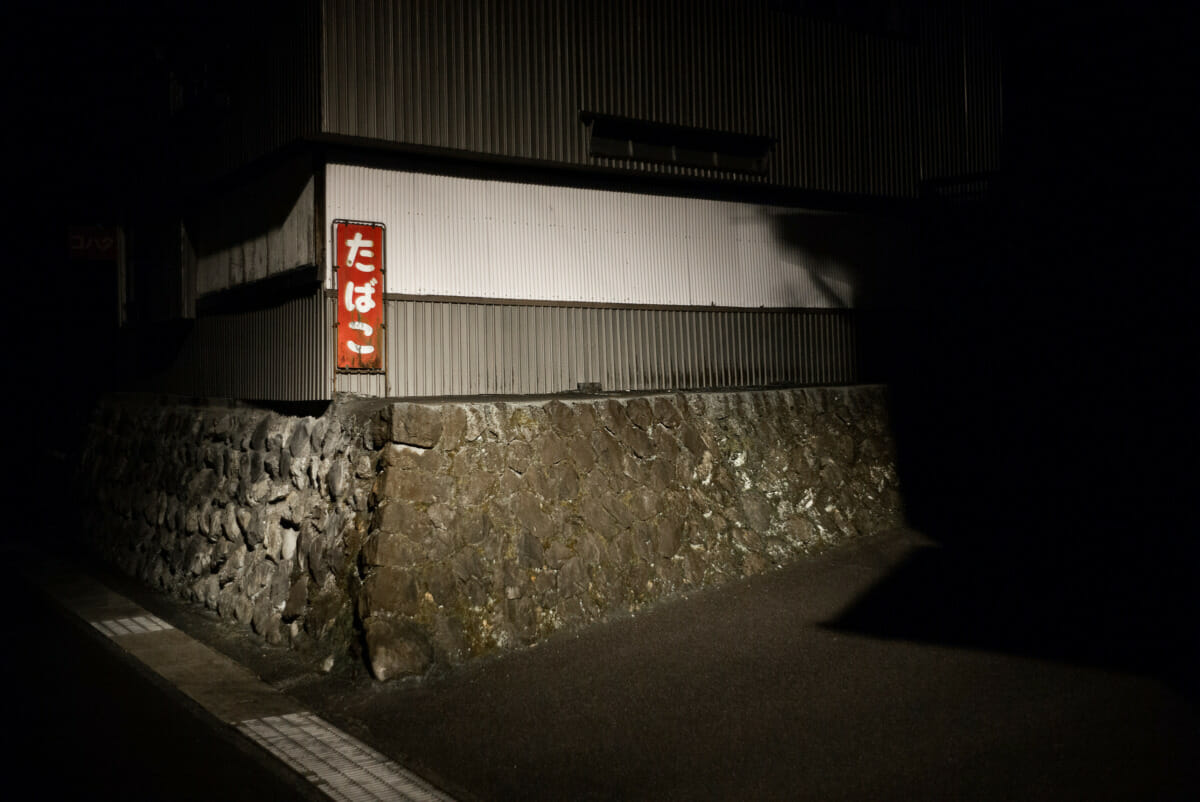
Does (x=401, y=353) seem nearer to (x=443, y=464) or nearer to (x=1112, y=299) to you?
(x=443, y=464)

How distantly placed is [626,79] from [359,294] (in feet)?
17.4

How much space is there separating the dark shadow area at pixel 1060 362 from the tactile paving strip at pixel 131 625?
8231 mm

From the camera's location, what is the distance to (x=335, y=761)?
7.30 m

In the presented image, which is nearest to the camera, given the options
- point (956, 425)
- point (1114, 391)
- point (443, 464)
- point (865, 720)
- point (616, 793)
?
point (616, 793)

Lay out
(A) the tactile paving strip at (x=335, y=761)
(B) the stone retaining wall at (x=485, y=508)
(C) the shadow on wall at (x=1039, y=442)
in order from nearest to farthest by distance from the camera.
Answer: (A) the tactile paving strip at (x=335, y=761) < (B) the stone retaining wall at (x=485, y=508) < (C) the shadow on wall at (x=1039, y=442)

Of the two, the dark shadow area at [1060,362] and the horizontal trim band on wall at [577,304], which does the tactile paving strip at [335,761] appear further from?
the horizontal trim band on wall at [577,304]

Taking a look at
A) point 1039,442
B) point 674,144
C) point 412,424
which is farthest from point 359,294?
point 1039,442

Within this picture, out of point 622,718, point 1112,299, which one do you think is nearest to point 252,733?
point 622,718

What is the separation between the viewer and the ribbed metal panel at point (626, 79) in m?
11.9

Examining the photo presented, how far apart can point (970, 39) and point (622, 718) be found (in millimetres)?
15412

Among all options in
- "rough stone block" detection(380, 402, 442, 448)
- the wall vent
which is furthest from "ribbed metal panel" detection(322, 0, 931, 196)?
"rough stone block" detection(380, 402, 442, 448)

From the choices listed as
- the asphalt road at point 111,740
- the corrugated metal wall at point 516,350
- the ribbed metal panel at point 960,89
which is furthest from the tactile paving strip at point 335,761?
the ribbed metal panel at point 960,89

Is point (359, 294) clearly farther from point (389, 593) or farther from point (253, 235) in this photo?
point (389, 593)

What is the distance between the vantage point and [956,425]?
15703 millimetres
